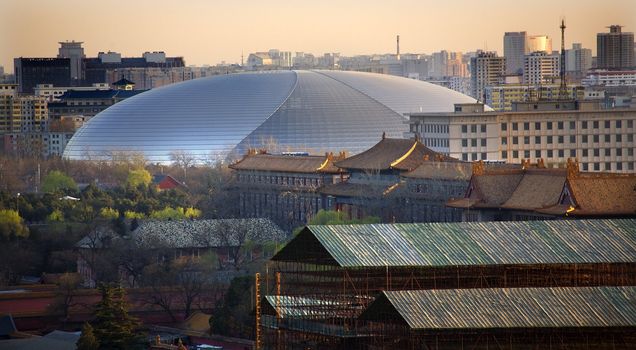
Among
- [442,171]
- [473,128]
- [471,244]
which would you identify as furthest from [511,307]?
[473,128]

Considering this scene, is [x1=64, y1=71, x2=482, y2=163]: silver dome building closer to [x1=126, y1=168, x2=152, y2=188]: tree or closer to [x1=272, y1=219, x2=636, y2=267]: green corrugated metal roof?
[x1=126, y1=168, x2=152, y2=188]: tree

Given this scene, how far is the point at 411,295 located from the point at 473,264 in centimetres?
300

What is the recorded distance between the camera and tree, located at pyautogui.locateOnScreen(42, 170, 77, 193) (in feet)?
Result: 446

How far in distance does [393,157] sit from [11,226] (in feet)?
66.7

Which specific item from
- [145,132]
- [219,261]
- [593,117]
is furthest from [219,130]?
[219,261]

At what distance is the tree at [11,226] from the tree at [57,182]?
26.0 m

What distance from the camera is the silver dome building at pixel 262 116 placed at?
173 meters

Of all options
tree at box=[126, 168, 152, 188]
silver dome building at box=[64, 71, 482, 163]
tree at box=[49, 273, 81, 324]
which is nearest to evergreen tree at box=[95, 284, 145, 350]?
tree at box=[49, 273, 81, 324]

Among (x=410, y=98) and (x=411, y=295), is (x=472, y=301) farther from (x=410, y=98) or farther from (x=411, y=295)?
(x=410, y=98)

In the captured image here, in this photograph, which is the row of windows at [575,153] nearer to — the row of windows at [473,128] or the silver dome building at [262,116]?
the row of windows at [473,128]

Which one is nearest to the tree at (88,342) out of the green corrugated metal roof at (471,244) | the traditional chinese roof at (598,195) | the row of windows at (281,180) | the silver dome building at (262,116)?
the green corrugated metal roof at (471,244)

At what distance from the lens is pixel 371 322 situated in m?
55.8

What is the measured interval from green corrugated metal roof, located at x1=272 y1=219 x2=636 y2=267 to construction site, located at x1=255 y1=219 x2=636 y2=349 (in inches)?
1.0

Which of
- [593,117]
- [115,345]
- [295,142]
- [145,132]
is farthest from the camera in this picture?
[145,132]
